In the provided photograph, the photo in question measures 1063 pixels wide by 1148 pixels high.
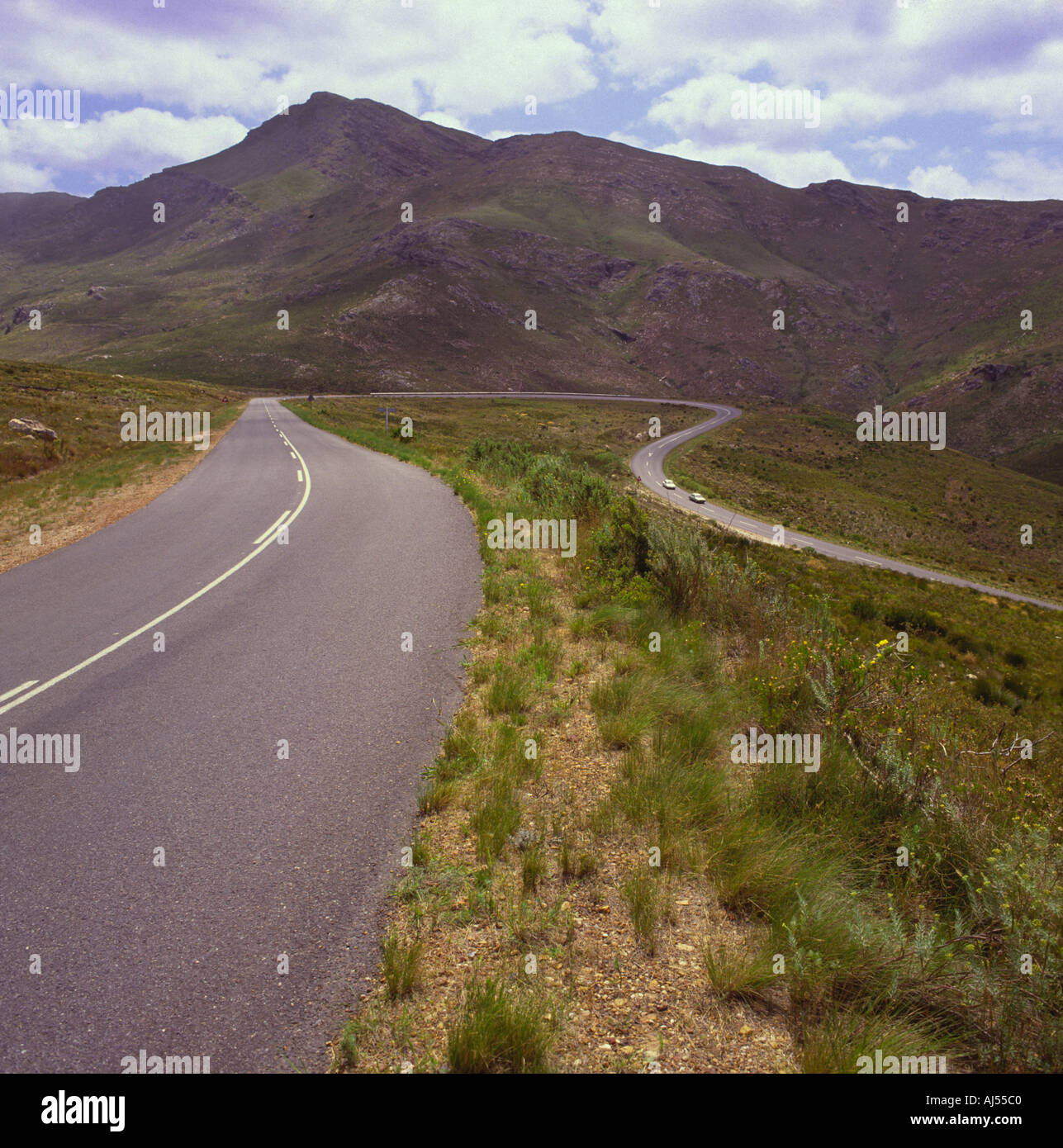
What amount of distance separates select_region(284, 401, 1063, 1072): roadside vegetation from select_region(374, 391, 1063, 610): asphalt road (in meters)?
19.1

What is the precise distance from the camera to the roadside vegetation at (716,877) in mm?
2537

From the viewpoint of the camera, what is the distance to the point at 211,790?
4.43 metres

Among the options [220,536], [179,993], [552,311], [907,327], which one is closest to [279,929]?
[179,993]

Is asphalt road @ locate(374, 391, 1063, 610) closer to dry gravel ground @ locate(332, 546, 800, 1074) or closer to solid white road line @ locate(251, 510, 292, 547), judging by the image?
solid white road line @ locate(251, 510, 292, 547)

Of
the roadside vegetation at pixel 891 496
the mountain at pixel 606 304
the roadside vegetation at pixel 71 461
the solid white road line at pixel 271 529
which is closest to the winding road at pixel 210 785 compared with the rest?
the solid white road line at pixel 271 529

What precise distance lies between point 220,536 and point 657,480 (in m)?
46.6

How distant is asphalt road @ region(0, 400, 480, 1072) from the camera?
279 cm

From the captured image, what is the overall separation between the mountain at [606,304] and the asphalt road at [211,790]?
9170 cm

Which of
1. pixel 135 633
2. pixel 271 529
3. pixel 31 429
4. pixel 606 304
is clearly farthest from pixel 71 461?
pixel 606 304

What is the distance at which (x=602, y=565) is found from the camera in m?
9.07

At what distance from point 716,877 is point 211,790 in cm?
355

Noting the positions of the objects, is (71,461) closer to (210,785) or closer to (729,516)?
(210,785)

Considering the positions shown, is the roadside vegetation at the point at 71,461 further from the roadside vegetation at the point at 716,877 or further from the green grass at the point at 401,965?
the green grass at the point at 401,965
